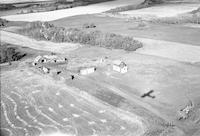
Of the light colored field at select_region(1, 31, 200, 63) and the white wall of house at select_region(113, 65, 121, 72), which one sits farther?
the light colored field at select_region(1, 31, 200, 63)

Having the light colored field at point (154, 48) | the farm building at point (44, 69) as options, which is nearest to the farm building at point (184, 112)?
the light colored field at point (154, 48)

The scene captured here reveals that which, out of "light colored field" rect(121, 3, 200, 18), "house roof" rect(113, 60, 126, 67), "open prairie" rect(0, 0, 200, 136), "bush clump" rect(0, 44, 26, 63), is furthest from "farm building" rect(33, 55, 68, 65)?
"light colored field" rect(121, 3, 200, 18)

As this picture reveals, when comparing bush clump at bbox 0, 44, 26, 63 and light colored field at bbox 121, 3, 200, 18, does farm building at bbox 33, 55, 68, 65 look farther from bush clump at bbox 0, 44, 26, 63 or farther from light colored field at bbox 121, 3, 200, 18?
light colored field at bbox 121, 3, 200, 18

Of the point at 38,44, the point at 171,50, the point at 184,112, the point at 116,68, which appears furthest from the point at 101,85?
the point at 38,44

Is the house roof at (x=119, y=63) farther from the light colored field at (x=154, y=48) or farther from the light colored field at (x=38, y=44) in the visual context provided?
the light colored field at (x=38, y=44)

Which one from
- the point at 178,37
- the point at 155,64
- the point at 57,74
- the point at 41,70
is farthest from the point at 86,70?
the point at 178,37

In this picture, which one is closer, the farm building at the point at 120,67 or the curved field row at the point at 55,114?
the curved field row at the point at 55,114

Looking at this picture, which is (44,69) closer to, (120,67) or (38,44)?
(120,67)
